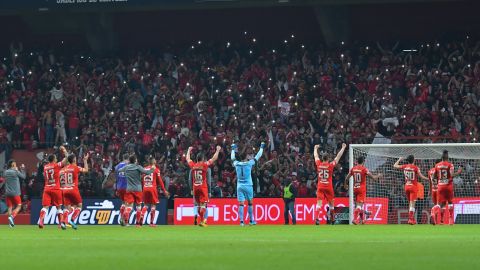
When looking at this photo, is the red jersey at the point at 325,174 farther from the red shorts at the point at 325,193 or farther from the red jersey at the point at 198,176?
the red jersey at the point at 198,176

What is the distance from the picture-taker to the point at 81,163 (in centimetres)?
4075

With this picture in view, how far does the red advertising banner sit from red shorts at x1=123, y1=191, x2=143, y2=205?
4.68 m

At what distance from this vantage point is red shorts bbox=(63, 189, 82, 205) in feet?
95.2

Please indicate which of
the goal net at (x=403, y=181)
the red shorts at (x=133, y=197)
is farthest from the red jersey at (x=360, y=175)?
the red shorts at (x=133, y=197)

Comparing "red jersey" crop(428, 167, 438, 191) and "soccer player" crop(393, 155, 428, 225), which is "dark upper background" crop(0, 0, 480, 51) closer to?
"soccer player" crop(393, 155, 428, 225)

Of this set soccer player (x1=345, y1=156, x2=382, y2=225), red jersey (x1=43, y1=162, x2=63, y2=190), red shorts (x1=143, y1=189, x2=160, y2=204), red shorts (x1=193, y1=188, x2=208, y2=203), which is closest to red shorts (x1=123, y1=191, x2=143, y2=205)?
red shorts (x1=143, y1=189, x2=160, y2=204)

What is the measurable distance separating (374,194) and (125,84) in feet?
47.0

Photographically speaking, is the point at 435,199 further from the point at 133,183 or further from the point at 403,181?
the point at 133,183

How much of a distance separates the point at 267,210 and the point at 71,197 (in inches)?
347

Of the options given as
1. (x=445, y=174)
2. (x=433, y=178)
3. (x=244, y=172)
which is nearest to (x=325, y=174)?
(x=244, y=172)

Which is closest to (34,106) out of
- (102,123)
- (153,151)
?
(102,123)

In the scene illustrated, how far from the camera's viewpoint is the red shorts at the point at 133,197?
31.1 meters

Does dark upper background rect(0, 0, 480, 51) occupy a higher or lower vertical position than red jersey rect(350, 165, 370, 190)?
higher

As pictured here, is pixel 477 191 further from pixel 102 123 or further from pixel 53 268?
pixel 53 268
